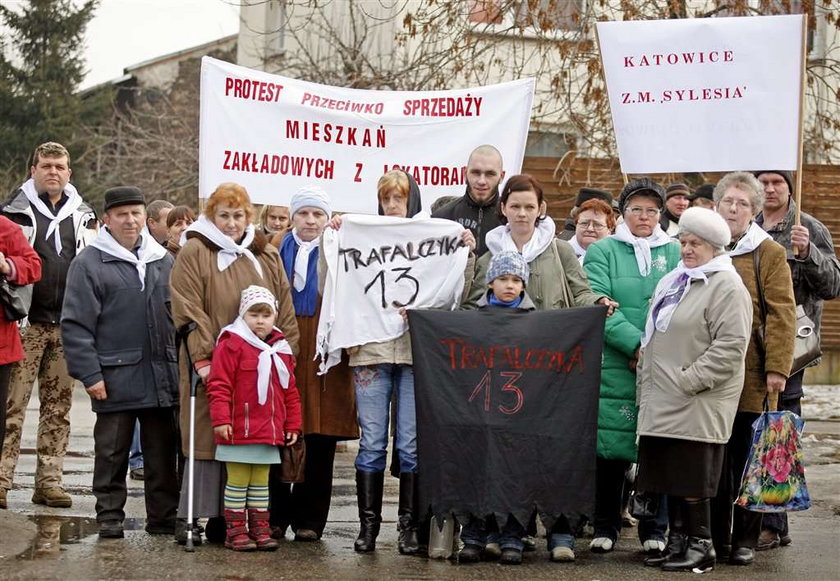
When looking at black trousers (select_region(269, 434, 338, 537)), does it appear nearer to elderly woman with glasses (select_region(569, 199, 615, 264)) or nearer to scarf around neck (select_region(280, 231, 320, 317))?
scarf around neck (select_region(280, 231, 320, 317))

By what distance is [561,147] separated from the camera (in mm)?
20578

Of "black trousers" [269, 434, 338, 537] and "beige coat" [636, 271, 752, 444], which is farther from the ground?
"beige coat" [636, 271, 752, 444]

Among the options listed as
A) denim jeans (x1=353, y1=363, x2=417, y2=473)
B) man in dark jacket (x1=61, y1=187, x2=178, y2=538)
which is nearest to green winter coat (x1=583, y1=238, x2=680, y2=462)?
denim jeans (x1=353, y1=363, x2=417, y2=473)

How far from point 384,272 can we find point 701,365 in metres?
1.82

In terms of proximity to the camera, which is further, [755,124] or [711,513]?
[755,124]

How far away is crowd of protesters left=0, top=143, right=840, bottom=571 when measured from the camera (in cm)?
755

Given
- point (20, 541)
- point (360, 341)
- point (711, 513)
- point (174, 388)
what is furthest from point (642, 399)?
point (20, 541)

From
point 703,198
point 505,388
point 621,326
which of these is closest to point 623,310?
point 621,326

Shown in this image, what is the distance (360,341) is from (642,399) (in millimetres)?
1535

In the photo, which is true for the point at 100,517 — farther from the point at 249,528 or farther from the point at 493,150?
the point at 493,150

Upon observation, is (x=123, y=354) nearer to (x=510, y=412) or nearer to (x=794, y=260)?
(x=510, y=412)

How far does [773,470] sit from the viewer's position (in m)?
7.60

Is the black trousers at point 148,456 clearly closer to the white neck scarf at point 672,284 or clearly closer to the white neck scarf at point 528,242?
the white neck scarf at point 528,242

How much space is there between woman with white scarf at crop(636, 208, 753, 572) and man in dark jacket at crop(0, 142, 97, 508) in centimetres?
389
